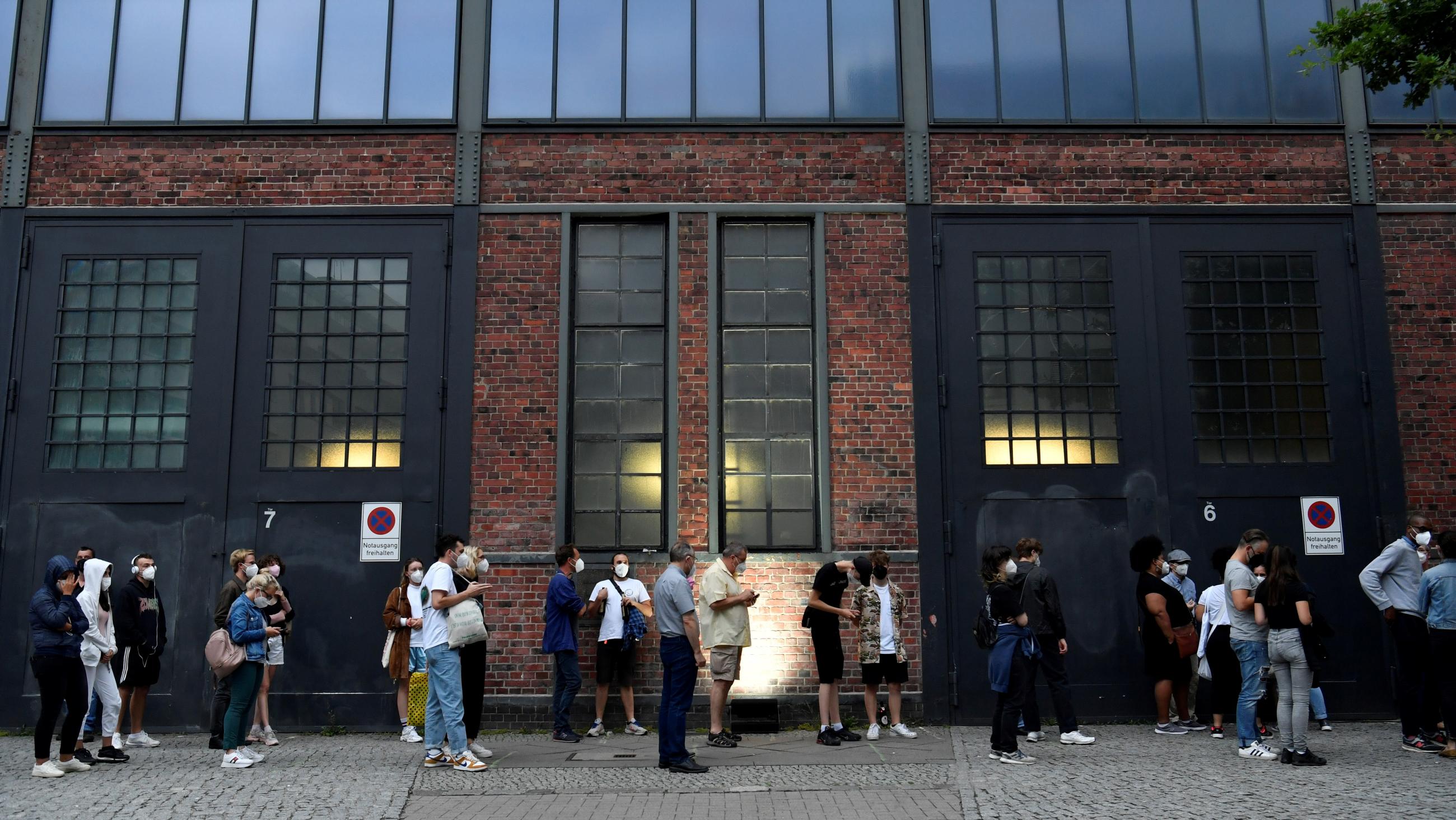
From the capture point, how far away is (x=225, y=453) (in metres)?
12.1

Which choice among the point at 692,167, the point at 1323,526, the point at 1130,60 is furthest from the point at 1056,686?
the point at 1130,60

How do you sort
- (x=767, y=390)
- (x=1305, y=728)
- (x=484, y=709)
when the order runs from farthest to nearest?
(x=767, y=390) < (x=484, y=709) < (x=1305, y=728)

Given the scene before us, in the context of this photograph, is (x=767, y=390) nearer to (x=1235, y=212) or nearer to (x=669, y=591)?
(x=669, y=591)

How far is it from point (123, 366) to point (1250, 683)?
1164 cm

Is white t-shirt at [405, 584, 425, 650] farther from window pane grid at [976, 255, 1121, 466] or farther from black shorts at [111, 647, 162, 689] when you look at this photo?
Result: window pane grid at [976, 255, 1121, 466]

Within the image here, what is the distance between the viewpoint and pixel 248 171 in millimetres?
A: 12609

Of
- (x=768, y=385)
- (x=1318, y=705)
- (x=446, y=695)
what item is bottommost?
(x=1318, y=705)

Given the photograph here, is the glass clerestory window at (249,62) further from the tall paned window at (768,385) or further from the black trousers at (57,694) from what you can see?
the black trousers at (57,694)

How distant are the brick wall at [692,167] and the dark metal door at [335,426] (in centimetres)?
119

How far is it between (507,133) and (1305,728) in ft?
31.8

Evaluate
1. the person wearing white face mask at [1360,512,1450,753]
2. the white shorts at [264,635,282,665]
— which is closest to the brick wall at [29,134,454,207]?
the white shorts at [264,635,282,665]

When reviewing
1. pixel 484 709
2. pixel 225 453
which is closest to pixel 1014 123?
pixel 484 709

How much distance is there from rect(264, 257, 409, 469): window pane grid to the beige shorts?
427 centimetres

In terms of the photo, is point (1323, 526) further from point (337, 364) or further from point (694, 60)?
point (337, 364)
